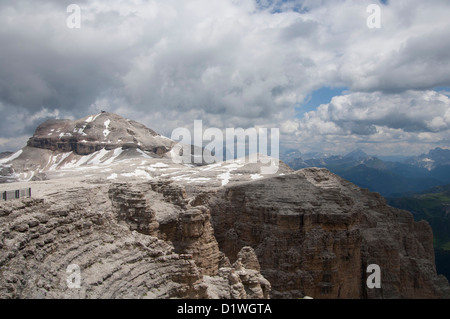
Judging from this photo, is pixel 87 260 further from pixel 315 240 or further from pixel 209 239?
pixel 315 240

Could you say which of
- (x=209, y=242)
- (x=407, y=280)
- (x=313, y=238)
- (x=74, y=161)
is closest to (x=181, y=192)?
(x=209, y=242)

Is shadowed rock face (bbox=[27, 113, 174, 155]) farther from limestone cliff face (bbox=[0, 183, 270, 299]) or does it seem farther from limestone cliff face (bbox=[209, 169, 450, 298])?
limestone cliff face (bbox=[0, 183, 270, 299])

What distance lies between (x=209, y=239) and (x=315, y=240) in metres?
14.0

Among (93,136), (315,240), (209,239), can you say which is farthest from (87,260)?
(93,136)

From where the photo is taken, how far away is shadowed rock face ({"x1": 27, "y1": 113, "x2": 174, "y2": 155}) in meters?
134

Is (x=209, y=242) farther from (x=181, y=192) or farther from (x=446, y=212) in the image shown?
(x=446, y=212)

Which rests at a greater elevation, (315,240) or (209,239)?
(209,239)

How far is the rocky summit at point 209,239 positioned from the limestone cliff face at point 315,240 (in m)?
0.13

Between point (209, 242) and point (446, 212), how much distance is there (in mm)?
213034

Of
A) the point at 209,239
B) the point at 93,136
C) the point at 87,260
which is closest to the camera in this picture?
the point at 87,260

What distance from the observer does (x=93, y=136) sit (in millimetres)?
138000

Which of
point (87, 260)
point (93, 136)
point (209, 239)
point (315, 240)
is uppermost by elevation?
point (93, 136)

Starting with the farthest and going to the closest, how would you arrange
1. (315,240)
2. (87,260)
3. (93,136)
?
(93,136) → (315,240) → (87,260)
